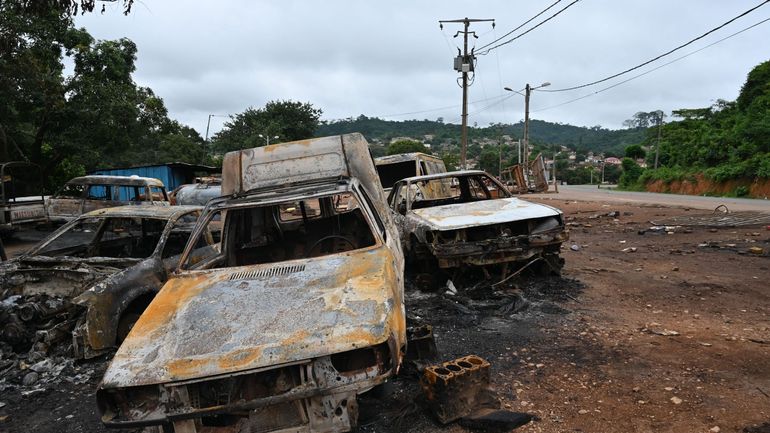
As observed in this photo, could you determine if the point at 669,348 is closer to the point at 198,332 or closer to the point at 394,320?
the point at 394,320

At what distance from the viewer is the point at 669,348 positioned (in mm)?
3922

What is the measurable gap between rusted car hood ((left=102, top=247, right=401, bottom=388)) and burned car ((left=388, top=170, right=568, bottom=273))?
2239mm

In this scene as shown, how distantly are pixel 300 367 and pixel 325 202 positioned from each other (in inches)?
129

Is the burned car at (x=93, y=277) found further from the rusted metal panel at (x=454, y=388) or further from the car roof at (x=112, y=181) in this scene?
the car roof at (x=112, y=181)

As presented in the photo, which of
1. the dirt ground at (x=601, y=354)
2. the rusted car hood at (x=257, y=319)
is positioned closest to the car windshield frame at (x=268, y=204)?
the rusted car hood at (x=257, y=319)

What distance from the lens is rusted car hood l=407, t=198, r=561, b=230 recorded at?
570 centimetres

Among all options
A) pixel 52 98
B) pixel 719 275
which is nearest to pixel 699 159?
pixel 719 275

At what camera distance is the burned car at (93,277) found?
4.36m

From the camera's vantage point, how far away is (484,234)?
598 centimetres

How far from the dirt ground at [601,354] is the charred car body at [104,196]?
837 centimetres

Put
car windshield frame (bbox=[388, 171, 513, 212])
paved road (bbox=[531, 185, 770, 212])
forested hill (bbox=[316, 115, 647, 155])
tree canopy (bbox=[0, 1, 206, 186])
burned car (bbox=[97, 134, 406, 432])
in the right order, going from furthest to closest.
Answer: forested hill (bbox=[316, 115, 647, 155]) → paved road (bbox=[531, 185, 770, 212]) → tree canopy (bbox=[0, 1, 206, 186]) → car windshield frame (bbox=[388, 171, 513, 212]) → burned car (bbox=[97, 134, 406, 432])

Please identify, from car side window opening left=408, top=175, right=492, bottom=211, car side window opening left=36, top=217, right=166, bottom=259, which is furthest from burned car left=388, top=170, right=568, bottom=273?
car side window opening left=36, top=217, right=166, bottom=259

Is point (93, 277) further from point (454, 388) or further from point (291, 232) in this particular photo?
point (454, 388)

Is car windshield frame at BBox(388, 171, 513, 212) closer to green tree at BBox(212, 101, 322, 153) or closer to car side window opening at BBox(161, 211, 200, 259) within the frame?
car side window opening at BBox(161, 211, 200, 259)
